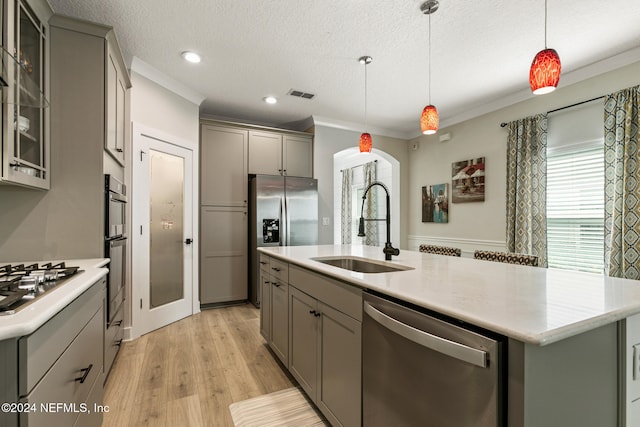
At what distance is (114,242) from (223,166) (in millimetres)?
2127

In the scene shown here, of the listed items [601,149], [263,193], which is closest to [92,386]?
[263,193]

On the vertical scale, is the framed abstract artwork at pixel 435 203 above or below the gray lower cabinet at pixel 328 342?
Result: above

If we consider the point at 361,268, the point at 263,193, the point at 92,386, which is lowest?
the point at 92,386

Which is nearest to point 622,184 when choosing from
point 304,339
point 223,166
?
point 304,339

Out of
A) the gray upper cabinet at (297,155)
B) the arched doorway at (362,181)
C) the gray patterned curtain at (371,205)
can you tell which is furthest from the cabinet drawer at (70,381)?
the gray patterned curtain at (371,205)

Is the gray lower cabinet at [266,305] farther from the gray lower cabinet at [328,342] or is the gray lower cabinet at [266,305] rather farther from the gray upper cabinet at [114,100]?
the gray upper cabinet at [114,100]

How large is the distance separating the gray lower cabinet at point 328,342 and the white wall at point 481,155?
3.19m

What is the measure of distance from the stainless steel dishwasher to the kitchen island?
43 mm

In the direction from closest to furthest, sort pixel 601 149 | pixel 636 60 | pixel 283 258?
pixel 283 258
pixel 636 60
pixel 601 149

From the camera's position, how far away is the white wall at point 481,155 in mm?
3098

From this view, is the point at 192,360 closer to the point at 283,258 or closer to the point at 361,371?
the point at 283,258

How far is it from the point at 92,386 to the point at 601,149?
453cm

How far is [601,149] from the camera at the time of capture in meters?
3.00

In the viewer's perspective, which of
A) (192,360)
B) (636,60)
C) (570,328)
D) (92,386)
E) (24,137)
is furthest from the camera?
(636,60)
